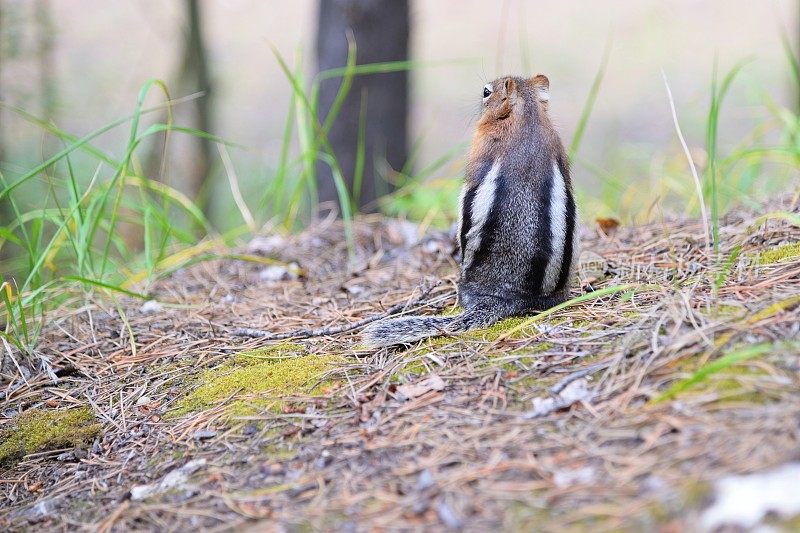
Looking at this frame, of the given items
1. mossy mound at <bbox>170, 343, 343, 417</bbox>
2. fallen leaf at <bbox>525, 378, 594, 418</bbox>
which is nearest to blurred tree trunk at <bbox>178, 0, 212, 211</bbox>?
mossy mound at <bbox>170, 343, 343, 417</bbox>

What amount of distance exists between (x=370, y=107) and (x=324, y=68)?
46 centimetres

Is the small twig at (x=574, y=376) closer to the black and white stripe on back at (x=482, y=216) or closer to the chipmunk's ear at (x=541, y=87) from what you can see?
the black and white stripe on back at (x=482, y=216)

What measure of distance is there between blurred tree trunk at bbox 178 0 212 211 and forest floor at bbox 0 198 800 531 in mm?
5579

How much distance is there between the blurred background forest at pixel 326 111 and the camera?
3.82 m

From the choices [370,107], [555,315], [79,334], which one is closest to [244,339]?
[79,334]

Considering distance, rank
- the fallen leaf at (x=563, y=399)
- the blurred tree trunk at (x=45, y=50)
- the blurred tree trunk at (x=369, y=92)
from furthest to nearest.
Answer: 1. the blurred tree trunk at (x=45, y=50)
2. the blurred tree trunk at (x=369, y=92)
3. the fallen leaf at (x=563, y=399)

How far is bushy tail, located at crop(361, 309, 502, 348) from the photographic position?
2.61 metres

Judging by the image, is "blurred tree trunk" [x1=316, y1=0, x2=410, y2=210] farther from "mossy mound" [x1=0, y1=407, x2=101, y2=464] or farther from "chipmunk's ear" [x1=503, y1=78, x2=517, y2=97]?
"mossy mound" [x1=0, y1=407, x2=101, y2=464]

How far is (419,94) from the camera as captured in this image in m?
13.8

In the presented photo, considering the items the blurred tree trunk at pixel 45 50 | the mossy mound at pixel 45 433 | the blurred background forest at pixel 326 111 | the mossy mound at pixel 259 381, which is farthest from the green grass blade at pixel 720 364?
the blurred tree trunk at pixel 45 50

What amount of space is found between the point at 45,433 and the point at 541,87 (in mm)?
2582

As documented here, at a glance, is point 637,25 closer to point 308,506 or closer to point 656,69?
point 656,69

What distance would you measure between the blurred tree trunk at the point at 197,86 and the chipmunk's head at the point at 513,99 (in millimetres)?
5486

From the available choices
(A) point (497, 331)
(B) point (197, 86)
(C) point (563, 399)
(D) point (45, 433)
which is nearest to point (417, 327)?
(A) point (497, 331)
